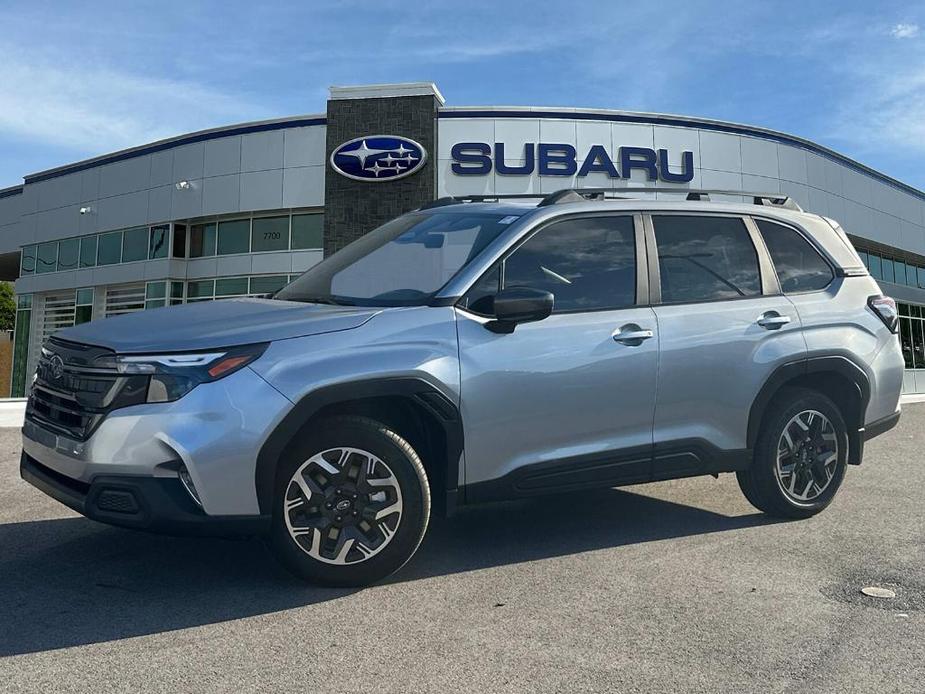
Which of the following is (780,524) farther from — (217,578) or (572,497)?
(217,578)

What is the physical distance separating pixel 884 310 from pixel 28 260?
3290 centimetres

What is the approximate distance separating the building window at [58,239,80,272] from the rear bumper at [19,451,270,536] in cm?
2874

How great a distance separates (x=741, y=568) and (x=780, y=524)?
1.07 meters

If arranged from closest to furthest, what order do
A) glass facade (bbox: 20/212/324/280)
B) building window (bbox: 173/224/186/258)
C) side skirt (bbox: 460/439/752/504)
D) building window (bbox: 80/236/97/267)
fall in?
side skirt (bbox: 460/439/752/504) < glass facade (bbox: 20/212/324/280) < building window (bbox: 173/224/186/258) < building window (bbox: 80/236/97/267)

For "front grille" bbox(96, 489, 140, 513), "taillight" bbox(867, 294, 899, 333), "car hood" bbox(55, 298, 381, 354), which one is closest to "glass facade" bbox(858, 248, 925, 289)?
"taillight" bbox(867, 294, 899, 333)

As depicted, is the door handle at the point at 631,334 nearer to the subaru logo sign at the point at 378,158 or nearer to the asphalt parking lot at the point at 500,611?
the asphalt parking lot at the point at 500,611

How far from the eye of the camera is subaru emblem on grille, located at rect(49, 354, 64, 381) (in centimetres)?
355

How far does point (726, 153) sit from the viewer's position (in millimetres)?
24531

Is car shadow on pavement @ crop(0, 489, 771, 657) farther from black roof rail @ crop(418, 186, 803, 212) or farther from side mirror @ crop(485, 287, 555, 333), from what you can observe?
black roof rail @ crop(418, 186, 803, 212)

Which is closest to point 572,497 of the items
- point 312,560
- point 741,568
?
point 741,568

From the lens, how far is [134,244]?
26734 mm

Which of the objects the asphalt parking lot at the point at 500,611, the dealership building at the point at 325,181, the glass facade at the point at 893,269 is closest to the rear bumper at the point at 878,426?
the asphalt parking lot at the point at 500,611

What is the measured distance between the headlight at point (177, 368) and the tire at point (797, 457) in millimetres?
3131

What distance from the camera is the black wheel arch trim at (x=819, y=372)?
15.1ft
